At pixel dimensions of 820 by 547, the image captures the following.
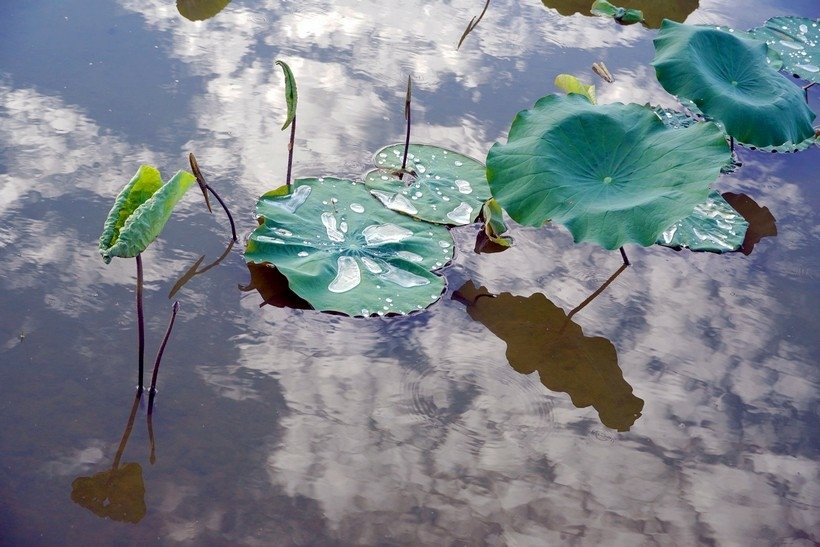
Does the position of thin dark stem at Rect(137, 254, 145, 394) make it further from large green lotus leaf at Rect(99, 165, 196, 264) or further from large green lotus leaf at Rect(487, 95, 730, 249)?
large green lotus leaf at Rect(487, 95, 730, 249)

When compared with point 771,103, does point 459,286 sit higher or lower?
lower

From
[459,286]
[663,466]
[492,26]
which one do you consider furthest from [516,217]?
[492,26]

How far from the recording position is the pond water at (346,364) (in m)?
1.86

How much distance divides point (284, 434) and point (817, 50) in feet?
11.4

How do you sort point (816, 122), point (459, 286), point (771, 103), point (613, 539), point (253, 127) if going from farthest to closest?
1. point (816, 122)
2. point (253, 127)
3. point (771, 103)
4. point (459, 286)
5. point (613, 539)

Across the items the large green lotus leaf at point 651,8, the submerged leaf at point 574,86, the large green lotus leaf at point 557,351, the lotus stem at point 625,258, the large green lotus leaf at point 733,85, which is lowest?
the large green lotus leaf at point 557,351

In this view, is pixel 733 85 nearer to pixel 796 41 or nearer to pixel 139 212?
pixel 796 41

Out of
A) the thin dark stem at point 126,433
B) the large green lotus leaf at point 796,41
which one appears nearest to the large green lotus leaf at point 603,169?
the thin dark stem at point 126,433

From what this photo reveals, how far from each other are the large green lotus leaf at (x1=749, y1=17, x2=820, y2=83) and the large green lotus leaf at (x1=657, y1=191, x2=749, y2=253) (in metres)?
1.29

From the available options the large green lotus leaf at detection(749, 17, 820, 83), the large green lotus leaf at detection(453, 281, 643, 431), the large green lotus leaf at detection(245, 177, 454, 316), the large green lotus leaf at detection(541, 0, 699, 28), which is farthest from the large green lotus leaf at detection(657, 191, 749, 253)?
the large green lotus leaf at detection(541, 0, 699, 28)

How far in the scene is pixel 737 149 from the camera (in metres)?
3.38

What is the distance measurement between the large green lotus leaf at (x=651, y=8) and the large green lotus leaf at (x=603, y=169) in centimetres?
191

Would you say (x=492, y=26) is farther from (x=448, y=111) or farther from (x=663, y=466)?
(x=663, y=466)

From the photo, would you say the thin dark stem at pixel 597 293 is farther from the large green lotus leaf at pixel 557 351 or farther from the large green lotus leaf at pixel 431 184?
the large green lotus leaf at pixel 431 184
